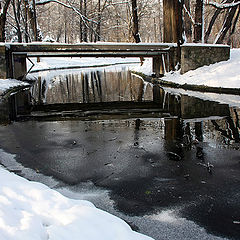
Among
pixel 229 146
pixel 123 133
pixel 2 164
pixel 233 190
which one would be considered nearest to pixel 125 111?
pixel 123 133

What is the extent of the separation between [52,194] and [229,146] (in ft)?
12.3

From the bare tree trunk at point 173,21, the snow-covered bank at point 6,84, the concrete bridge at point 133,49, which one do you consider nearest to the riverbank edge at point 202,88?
the concrete bridge at point 133,49

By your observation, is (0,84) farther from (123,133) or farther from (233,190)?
(233,190)

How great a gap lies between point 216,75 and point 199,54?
8.96 ft

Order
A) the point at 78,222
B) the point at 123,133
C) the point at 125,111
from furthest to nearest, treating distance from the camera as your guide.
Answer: the point at 125,111 < the point at 123,133 < the point at 78,222

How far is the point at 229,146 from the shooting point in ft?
19.9

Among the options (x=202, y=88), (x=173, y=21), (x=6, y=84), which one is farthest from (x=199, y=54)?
(x=6, y=84)

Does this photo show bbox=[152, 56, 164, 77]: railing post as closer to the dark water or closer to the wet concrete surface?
the dark water

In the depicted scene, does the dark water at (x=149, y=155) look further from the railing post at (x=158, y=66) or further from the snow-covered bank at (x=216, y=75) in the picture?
the railing post at (x=158, y=66)

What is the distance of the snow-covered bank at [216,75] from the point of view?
14642mm

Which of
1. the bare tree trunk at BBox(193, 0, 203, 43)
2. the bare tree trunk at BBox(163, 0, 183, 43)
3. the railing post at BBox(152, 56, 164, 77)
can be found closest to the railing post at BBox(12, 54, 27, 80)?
the railing post at BBox(152, 56, 164, 77)

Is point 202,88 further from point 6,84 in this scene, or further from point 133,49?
point 6,84

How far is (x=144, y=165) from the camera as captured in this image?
5090 millimetres

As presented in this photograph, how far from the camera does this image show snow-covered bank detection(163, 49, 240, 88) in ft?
48.0
